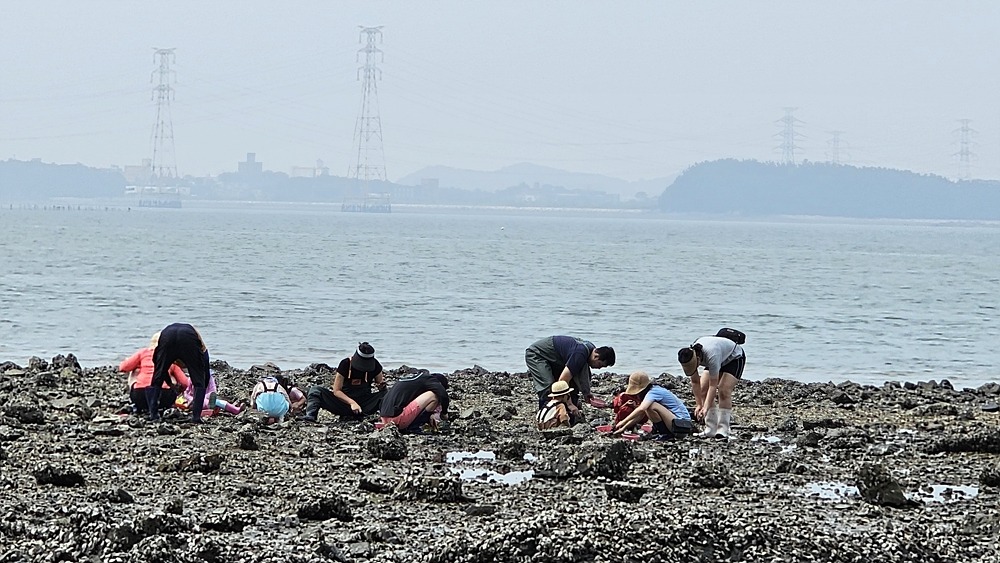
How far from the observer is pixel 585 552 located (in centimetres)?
874

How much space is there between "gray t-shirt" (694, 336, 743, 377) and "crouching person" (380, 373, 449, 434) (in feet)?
10.00

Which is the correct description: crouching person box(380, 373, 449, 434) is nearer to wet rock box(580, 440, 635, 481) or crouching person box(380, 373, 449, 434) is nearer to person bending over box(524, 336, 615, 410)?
person bending over box(524, 336, 615, 410)

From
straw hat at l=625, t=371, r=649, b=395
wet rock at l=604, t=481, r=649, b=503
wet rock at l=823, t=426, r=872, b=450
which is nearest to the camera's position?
wet rock at l=604, t=481, r=649, b=503

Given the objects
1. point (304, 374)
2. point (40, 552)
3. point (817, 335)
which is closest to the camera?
point (40, 552)

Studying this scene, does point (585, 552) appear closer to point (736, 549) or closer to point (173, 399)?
point (736, 549)

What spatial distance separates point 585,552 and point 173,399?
30.3ft

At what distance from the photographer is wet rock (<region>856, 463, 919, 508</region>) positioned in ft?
39.4

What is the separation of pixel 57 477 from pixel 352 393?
16.9ft

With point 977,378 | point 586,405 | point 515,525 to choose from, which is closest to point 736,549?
point 515,525

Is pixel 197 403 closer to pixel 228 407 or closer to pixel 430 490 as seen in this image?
pixel 228 407

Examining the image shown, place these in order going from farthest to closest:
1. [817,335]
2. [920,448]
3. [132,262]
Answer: [132,262], [817,335], [920,448]

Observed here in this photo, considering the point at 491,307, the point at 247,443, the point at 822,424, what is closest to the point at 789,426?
the point at 822,424

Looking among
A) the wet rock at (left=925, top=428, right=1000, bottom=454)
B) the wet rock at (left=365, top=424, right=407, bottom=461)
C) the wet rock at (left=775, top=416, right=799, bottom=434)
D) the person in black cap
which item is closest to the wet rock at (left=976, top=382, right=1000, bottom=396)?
the wet rock at (left=775, top=416, right=799, bottom=434)

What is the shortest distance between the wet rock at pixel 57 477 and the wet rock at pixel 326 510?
2.40 meters
